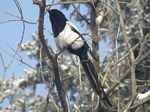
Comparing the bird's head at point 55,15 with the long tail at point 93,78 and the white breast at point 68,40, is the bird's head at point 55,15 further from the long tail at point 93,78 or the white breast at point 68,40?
the long tail at point 93,78

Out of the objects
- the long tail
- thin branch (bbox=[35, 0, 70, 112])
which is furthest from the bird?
thin branch (bbox=[35, 0, 70, 112])

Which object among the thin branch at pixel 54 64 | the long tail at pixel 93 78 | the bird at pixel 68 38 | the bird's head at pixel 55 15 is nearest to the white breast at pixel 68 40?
the bird at pixel 68 38

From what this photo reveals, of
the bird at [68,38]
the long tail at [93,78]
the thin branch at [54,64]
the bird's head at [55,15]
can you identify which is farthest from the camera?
the bird's head at [55,15]

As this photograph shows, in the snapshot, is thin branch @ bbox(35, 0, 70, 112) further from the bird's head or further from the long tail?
the bird's head

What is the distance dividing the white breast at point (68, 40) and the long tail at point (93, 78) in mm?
232

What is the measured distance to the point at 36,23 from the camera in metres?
3.90

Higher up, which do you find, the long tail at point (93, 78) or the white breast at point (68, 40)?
the white breast at point (68, 40)

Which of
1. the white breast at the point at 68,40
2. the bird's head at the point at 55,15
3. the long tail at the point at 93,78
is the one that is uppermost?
the bird's head at the point at 55,15

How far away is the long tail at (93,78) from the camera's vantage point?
475 centimetres

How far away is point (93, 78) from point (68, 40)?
64cm

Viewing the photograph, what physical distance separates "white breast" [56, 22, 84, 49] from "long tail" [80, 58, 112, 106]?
232 mm

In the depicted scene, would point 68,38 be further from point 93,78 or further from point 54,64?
point 54,64

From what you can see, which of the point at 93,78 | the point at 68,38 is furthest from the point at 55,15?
the point at 93,78

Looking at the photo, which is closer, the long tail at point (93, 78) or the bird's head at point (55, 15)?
the long tail at point (93, 78)
